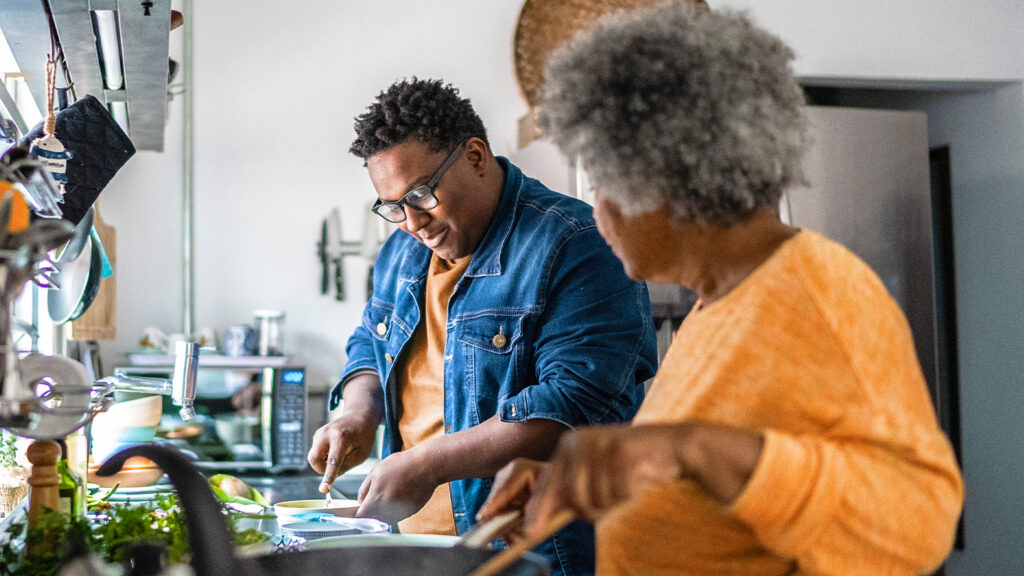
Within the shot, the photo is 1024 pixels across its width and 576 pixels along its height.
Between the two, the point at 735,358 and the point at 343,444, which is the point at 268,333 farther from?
the point at 735,358

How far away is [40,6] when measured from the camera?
117 cm

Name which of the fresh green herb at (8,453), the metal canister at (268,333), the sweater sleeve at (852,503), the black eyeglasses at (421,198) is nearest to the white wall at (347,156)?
the metal canister at (268,333)

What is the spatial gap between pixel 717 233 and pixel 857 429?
20 centimetres

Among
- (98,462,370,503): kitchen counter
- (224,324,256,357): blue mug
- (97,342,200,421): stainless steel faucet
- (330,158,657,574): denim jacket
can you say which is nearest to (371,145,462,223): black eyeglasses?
(330,158,657,574): denim jacket

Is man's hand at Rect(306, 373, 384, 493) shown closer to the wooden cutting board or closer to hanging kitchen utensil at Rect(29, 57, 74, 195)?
hanging kitchen utensil at Rect(29, 57, 74, 195)

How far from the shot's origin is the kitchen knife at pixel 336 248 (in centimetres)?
348

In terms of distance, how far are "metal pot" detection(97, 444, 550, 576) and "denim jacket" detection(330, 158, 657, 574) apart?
17.1 inches

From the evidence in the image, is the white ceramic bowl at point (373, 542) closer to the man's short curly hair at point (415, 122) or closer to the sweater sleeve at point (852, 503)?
the sweater sleeve at point (852, 503)

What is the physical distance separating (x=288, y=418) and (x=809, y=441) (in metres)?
2.44

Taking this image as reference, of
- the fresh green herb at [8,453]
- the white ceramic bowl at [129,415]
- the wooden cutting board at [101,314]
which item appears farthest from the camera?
the wooden cutting board at [101,314]

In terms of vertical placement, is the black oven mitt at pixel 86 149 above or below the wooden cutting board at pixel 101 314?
above

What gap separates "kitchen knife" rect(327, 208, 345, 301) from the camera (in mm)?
3479

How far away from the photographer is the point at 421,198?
1.49 meters

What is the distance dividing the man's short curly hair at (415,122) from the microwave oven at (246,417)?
1.51m
